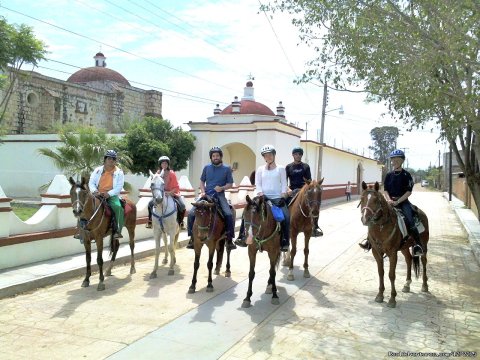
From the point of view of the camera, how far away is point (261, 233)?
625 centimetres

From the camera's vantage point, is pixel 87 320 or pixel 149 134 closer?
pixel 87 320

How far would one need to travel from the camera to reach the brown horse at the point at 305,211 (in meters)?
7.76

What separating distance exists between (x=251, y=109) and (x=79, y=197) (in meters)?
22.3

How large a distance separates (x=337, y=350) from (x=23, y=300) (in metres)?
4.69

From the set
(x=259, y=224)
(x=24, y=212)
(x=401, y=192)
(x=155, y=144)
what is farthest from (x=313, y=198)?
(x=155, y=144)

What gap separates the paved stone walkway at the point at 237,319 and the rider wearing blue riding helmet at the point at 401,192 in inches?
39.3

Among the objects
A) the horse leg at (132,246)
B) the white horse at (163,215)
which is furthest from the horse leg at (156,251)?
the horse leg at (132,246)

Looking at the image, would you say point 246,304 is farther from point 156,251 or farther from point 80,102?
point 80,102

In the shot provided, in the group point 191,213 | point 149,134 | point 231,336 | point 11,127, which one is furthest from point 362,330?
point 11,127

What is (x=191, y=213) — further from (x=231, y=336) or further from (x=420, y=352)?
(x=420, y=352)

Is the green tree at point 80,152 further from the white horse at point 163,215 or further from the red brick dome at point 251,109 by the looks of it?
the red brick dome at point 251,109

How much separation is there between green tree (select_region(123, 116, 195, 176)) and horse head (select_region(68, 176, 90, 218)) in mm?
14601

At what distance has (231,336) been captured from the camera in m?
5.03

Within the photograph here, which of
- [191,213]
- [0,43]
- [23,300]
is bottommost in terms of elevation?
[23,300]
